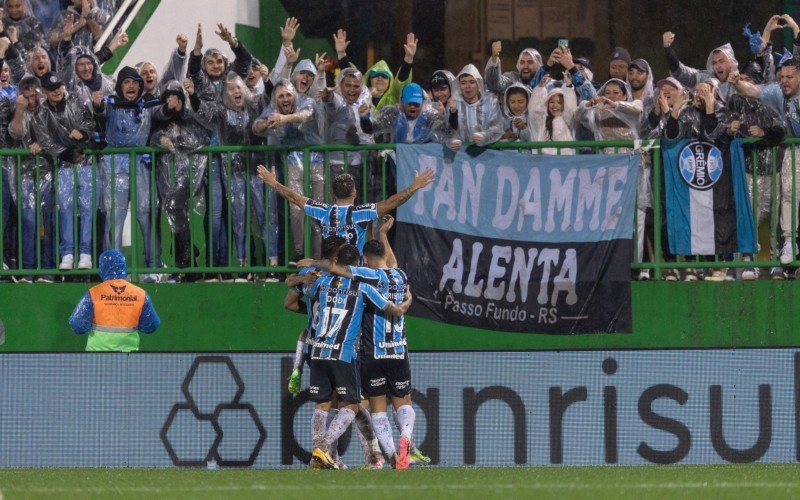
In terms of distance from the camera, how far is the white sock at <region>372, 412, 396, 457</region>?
40.4 feet

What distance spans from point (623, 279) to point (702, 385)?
132 cm

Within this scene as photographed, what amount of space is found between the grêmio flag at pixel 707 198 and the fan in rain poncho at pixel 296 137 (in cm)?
324

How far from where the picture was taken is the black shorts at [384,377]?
494 inches

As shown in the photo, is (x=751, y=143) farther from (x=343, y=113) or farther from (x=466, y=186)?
(x=343, y=113)

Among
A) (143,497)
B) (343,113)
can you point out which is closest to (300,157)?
(343,113)

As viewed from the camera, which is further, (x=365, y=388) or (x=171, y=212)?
(x=171, y=212)

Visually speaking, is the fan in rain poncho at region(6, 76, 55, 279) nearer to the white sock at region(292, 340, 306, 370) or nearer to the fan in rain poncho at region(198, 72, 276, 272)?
the fan in rain poncho at region(198, 72, 276, 272)

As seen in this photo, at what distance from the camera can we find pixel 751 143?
14.1 metres

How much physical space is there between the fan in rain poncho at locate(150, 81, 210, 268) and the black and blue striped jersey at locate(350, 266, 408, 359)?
100 inches

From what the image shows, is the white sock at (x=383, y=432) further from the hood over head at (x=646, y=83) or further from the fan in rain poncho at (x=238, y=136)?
the hood over head at (x=646, y=83)

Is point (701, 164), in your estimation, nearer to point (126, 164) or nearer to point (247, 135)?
point (247, 135)

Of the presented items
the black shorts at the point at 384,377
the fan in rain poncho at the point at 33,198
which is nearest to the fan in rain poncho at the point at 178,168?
the fan in rain poncho at the point at 33,198

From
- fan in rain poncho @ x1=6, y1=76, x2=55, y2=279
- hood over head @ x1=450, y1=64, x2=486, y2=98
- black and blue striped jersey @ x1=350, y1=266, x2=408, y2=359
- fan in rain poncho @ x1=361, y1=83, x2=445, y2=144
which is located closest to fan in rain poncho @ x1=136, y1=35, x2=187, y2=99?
fan in rain poncho @ x1=6, y1=76, x2=55, y2=279

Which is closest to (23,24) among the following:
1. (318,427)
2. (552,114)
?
(552,114)
